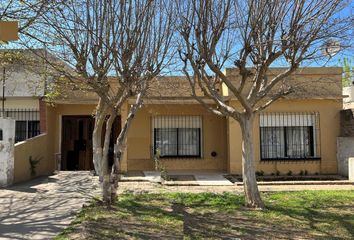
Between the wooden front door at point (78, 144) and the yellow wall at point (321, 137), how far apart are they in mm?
6172

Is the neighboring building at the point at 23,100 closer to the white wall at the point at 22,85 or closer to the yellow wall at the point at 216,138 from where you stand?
the white wall at the point at 22,85

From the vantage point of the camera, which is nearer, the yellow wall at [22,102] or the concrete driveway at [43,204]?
the concrete driveway at [43,204]

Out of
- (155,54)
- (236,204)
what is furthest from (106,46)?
(236,204)

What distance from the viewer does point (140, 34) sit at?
365 inches

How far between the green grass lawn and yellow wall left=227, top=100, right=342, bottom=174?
513cm

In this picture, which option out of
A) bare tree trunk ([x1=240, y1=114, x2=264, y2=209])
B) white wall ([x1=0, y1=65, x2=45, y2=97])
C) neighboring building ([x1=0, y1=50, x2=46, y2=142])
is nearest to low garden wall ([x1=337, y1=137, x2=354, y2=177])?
bare tree trunk ([x1=240, y1=114, x2=264, y2=209])

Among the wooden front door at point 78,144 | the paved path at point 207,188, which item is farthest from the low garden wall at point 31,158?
the paved path at point 207,188

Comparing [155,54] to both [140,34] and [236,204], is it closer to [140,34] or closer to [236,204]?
[140,34]

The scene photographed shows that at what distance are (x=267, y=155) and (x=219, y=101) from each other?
774cm

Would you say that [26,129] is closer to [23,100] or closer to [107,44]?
[23,100]

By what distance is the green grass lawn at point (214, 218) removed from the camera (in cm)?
740

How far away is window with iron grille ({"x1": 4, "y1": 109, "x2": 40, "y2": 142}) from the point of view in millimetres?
17453

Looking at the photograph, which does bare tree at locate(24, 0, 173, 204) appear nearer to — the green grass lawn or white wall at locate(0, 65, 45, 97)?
the green grass lawn

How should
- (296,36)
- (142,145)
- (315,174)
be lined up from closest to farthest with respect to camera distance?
(296,36)
(315,174)
(142,145)
